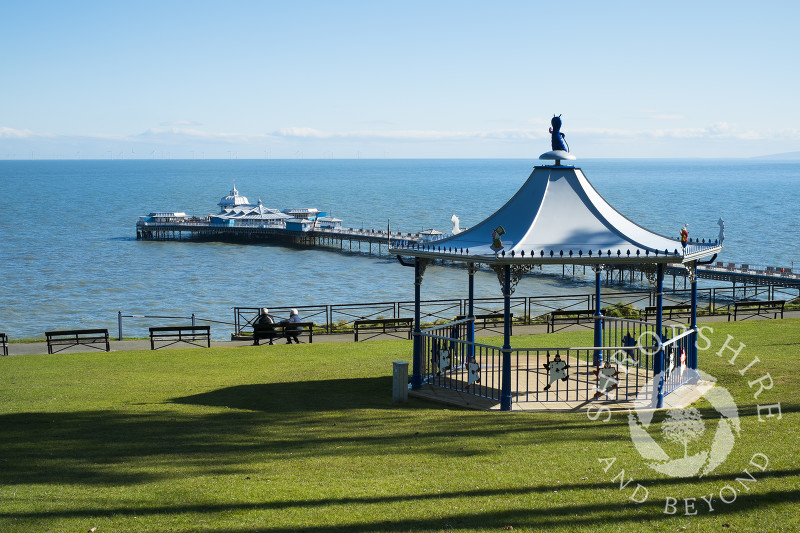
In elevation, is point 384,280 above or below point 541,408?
below

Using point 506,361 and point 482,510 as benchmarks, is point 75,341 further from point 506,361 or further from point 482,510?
point 482,510

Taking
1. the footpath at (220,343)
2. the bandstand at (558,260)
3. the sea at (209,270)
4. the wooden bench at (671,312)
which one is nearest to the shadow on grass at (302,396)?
the bandstand at (558,260)

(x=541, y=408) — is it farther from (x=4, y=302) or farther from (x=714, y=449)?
(x=4, y=302)

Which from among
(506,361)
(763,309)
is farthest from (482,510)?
(763,309)

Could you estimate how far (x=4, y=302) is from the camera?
5434cm

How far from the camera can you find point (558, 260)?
47.0ft

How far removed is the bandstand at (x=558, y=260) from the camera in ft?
47.2

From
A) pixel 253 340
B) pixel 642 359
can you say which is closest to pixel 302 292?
pixel 253 340

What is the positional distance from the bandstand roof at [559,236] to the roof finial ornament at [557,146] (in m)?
0.22

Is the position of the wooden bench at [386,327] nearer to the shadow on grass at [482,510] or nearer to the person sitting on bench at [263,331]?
the person sitting on bench at [263,331]

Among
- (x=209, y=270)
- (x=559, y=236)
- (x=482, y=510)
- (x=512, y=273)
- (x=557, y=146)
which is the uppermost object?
(x=557, y=146)

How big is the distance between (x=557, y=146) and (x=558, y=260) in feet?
10.9

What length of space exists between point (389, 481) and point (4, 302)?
2070 inches

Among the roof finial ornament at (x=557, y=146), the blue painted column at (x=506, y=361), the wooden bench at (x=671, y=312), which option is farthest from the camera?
the wooden bench at (x=671, y=312)
